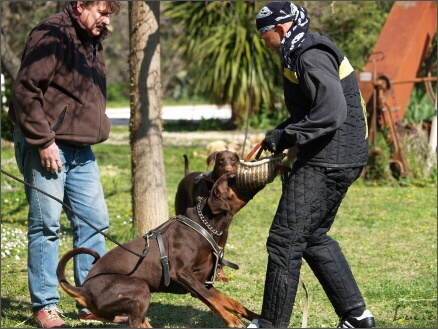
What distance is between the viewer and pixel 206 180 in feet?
20.8

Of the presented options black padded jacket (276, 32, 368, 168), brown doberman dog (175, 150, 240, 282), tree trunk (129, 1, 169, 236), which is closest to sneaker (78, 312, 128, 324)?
brown doberman dog (175, 150, 240, 282)

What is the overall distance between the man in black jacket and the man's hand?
1.30 meters

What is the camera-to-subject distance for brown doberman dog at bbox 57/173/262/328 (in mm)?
4594

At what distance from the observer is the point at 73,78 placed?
16.2ft

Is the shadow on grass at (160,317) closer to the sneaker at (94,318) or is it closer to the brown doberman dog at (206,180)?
the sneaker at (94,318)

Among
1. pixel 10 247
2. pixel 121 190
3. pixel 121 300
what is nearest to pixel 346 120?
pixel 121 300

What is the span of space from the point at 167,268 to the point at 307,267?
251 centimetres

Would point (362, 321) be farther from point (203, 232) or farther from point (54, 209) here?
point (54, 209)

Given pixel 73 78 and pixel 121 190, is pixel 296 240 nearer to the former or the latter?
pixel 73 78

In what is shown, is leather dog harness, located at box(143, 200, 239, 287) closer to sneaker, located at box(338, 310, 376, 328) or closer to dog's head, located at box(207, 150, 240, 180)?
sneaker, located at box(338, 310, 376, 328)

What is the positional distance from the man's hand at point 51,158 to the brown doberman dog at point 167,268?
56 centimetres

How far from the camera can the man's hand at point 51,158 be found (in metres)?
4.86

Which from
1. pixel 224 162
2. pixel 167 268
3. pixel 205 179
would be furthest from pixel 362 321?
pixel 205 179

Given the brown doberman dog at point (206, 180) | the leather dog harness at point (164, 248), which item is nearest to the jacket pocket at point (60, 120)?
the leather dog harness at point (164, 248)
